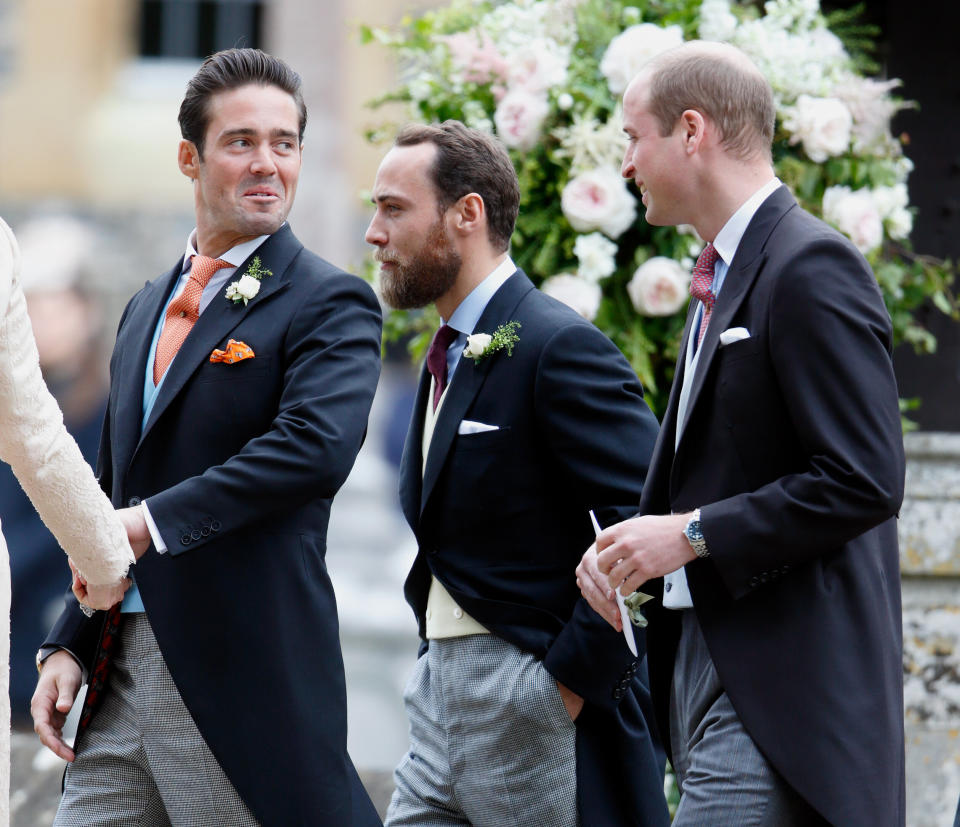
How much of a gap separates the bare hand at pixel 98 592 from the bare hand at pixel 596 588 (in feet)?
2.71

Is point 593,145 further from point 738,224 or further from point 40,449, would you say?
point 40,449

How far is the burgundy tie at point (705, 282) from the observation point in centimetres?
286

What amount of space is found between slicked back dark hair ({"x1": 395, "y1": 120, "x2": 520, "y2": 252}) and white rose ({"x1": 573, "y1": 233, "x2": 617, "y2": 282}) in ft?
2.47

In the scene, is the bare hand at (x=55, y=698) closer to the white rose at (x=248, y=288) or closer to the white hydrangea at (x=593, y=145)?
the white rose at (x=248, y=288)

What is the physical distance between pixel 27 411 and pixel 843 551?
1328 millimetres

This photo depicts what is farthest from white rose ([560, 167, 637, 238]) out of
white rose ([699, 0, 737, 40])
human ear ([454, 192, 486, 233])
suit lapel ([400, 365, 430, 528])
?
suit lapel ([400, 365, 430, 528])

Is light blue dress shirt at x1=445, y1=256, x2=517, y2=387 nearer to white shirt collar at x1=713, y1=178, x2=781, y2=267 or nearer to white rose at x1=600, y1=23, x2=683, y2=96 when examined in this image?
white shirt collar at x1=713, y1=178, x2=781, y2=267

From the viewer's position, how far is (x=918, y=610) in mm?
4746

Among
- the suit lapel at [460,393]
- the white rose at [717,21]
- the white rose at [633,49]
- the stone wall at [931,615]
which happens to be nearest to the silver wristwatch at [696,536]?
the suit lapel at [460,393]

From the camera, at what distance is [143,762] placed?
3.04 meters

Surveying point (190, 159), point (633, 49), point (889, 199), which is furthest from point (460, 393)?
point (889, 199)

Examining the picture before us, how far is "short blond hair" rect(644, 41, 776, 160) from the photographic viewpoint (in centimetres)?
279

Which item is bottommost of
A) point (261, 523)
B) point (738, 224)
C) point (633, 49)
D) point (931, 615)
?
point (931, 615)

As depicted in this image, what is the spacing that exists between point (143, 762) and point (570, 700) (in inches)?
33.1
